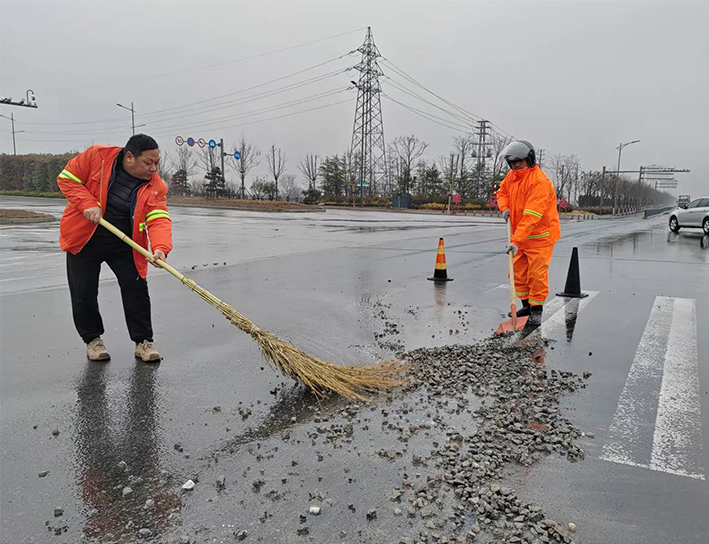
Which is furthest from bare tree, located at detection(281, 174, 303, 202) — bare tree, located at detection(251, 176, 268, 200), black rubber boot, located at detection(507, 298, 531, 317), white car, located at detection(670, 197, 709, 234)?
black rubber boot, located at detection(507, 298, 531, 317)

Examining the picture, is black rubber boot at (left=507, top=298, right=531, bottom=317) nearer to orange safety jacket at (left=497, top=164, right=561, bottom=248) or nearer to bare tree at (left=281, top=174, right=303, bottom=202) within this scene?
orange safety jacket at (left=497, top=164, right=561, bottom=248)

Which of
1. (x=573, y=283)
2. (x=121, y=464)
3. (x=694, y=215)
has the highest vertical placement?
(x=694, y=215)

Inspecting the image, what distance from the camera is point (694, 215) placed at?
2411cm

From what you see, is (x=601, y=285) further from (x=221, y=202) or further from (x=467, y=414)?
(x=221, y=202)

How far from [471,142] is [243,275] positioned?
6580 centimetres

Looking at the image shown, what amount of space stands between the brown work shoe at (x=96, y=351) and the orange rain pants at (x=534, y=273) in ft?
15.4

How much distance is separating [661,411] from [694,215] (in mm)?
24988

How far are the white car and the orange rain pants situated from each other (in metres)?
21.7

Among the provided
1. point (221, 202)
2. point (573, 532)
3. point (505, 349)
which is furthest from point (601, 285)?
point (221, 202)

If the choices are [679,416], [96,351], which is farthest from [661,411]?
[96,351]

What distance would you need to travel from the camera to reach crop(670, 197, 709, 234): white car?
76.7 ft

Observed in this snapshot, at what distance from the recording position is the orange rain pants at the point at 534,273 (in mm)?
6094

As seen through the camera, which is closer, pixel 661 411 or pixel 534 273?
pixel 661 411

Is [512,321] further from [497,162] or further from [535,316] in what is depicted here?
[497,162]
